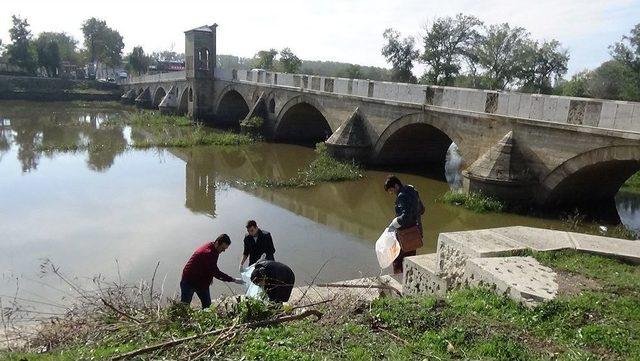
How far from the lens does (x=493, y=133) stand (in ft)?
43.4

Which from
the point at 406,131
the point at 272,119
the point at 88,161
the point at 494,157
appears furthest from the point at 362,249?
the point at 272,119

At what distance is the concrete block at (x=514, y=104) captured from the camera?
12.4m

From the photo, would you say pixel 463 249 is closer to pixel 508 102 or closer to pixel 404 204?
pixel 404 204

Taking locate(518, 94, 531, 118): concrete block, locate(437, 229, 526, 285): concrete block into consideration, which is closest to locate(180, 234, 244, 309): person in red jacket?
locate(437, 229, 526, 285): concrete block

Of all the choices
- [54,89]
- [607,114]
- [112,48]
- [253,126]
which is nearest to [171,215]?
[607,114]

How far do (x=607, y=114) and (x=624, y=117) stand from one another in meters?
0.36

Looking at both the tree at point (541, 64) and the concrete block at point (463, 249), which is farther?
the tree at point (541, 64)

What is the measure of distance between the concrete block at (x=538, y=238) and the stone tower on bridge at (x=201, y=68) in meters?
28.8

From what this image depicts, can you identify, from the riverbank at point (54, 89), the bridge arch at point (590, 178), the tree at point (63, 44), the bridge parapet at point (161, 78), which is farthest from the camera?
the tree at point (63, 44)

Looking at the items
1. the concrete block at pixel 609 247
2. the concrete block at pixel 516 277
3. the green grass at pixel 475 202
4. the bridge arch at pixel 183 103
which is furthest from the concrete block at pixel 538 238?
the bridge arch at pixel 183 103

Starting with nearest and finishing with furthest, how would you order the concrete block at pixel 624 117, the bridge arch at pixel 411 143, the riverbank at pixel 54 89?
the concrete block at pixel 624 117 → the bridge arch at pixel 411 143 → the riverbank at pixel 54 89

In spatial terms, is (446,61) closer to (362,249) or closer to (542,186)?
(542,186)

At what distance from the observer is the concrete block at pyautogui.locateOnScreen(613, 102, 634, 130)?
9.95 m

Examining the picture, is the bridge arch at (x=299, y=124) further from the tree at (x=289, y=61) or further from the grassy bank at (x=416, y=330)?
the tree at (x=289, y=61)
